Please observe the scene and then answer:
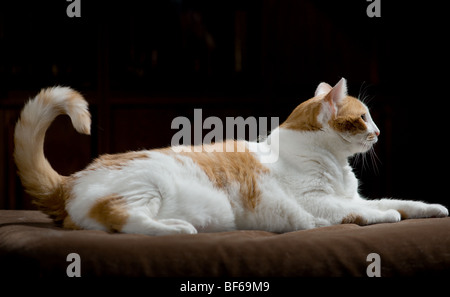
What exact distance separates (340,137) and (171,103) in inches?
56.5

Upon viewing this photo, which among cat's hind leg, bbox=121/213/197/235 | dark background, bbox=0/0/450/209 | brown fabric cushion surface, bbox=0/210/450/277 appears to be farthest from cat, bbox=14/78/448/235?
dark background, bbox=0/0/450/209

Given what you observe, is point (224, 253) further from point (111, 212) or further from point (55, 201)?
point (55, 201)

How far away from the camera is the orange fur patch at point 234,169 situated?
56.9 inches

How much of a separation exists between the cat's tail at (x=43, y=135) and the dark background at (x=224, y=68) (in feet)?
4.71

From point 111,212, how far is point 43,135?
0.30m

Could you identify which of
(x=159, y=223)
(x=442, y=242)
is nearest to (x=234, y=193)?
(x=159, y=223)

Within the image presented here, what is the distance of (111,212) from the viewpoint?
1.27m

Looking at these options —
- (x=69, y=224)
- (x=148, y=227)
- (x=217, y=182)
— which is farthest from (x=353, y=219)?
(x=69, y=224)

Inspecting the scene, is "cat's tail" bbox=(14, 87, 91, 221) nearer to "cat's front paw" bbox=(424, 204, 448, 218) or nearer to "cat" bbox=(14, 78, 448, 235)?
"cat" bbox=(14, 78, 448, 235)

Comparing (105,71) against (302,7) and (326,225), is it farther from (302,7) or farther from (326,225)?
(326,225)

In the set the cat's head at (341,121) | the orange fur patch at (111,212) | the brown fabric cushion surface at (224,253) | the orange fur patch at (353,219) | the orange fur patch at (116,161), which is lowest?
the brown fabric cushion surface at (224,253)

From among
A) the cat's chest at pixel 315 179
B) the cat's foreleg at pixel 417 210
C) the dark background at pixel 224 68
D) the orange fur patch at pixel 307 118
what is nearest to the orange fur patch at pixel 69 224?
the cat's chest at pixel 315 179

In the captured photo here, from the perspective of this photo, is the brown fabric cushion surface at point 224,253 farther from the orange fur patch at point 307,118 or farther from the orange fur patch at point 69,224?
the orange fur patch at point 307,118
